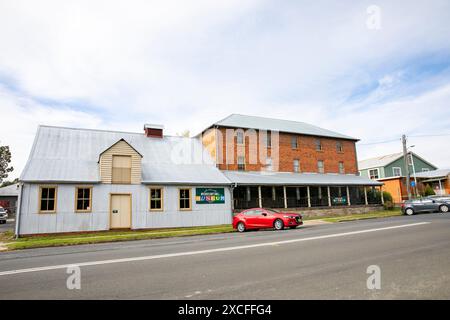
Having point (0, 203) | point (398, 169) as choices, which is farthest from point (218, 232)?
point (0, 203)

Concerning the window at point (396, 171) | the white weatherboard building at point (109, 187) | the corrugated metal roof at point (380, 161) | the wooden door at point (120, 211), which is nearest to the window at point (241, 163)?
the white weatherboard building at point (109, 187)

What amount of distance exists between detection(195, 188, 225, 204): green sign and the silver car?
1583 centimetres

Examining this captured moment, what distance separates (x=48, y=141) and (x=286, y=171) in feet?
73.5

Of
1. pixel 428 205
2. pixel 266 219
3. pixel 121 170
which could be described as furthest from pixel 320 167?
pixel 121 170

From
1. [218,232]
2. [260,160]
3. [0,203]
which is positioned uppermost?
[260,160]

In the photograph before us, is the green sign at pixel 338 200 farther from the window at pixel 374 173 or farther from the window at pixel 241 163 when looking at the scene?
the window at pixel 374 173

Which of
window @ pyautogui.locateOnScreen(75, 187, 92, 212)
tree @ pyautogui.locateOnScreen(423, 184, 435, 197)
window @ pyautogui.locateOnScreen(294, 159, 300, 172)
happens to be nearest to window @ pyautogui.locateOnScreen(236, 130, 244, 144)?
window @ pyautogui.locateOnScreen(294, 159, 300, 172)

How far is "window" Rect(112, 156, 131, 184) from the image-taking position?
2117cm

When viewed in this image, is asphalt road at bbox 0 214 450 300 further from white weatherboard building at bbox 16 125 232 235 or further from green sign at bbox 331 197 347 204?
green sign at bbox 331 197 347 204

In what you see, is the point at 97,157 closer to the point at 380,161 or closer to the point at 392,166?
the point at 392,166

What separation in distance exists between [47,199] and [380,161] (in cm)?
4648

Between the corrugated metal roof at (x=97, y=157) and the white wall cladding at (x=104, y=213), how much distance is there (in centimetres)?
85
